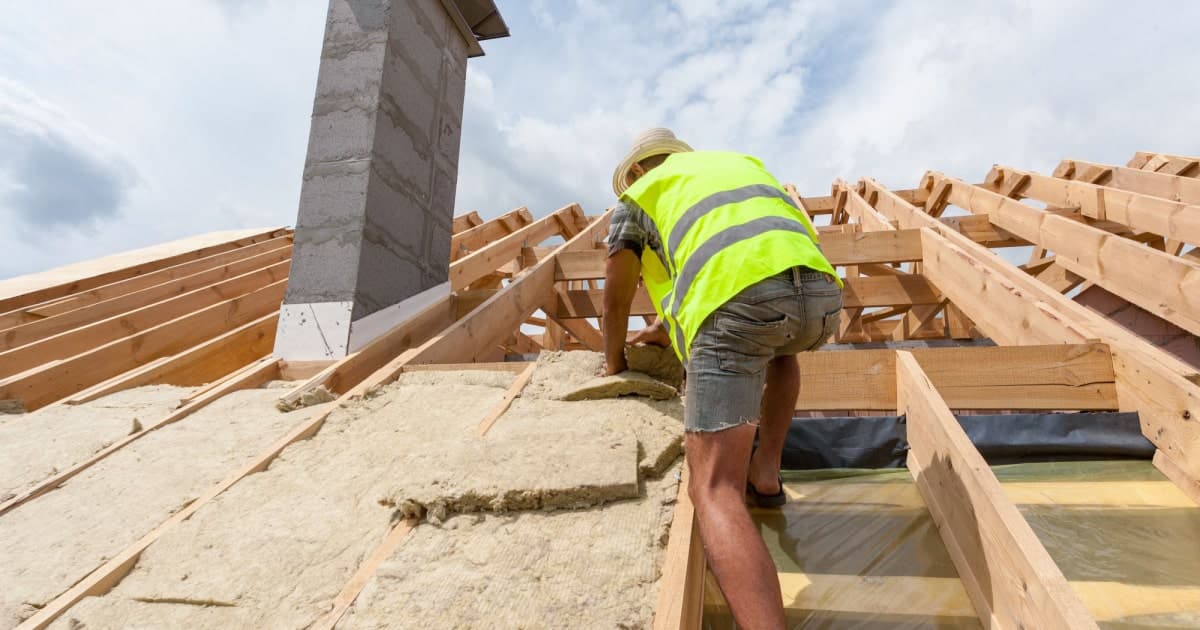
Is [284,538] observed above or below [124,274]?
below

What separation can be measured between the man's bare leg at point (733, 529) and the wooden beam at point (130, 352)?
3.25 m

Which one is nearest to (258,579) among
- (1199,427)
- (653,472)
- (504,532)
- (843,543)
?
(504,532)

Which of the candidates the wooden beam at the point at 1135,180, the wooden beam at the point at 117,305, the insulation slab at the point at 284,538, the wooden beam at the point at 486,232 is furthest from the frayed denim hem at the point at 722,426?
the wooden beam at the point at 1135,180

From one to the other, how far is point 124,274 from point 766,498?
592 cm

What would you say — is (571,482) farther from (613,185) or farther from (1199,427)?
(1199,427)

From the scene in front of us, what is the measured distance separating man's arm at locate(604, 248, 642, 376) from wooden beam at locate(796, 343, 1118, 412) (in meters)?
0.82

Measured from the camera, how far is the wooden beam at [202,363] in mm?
2645

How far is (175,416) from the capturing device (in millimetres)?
2211

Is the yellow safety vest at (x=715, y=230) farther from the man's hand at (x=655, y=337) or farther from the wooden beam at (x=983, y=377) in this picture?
the wooden beam at (x=983, y=377)

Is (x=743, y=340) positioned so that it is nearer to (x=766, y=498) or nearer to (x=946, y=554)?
(x=766, y=498)

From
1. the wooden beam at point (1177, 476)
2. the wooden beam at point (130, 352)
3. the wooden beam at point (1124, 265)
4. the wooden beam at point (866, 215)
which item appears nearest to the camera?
the wooden beam at point (1177, 476)

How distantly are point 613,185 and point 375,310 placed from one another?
153cm

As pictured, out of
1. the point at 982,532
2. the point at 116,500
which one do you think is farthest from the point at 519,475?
the point at 116,500

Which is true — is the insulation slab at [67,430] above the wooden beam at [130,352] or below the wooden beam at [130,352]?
below
